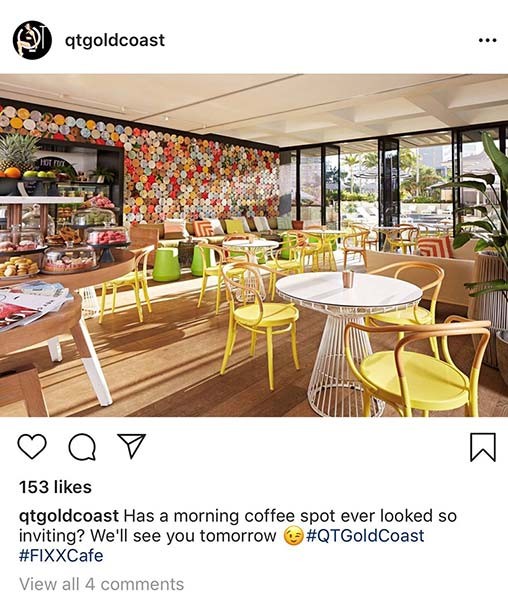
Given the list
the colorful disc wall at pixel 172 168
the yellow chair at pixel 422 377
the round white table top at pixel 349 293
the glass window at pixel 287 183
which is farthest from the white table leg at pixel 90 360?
the glass window at pixel 287 183

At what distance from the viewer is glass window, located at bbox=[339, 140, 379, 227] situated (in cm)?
1043

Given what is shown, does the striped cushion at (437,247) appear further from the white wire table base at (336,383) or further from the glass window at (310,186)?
the glass window at (310,186)

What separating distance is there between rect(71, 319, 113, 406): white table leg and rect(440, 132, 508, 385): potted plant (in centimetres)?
237

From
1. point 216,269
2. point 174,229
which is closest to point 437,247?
point 216,269

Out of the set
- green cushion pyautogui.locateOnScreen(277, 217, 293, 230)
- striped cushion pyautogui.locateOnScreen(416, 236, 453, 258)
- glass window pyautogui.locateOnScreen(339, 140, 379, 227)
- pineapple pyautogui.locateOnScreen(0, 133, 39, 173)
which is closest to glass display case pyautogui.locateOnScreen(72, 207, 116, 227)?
pineapple pyautogui.locateOnScreen(0, 133, 39, 173)

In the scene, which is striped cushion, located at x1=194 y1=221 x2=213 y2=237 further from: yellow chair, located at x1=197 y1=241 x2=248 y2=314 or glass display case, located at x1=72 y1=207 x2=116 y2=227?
glass display case, located at x1=72 y1=207 x2=116 y2=227

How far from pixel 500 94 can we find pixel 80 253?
6.85m

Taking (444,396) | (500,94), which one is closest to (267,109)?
(500,94)

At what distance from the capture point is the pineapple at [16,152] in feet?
6.69

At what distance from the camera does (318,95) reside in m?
5.60
